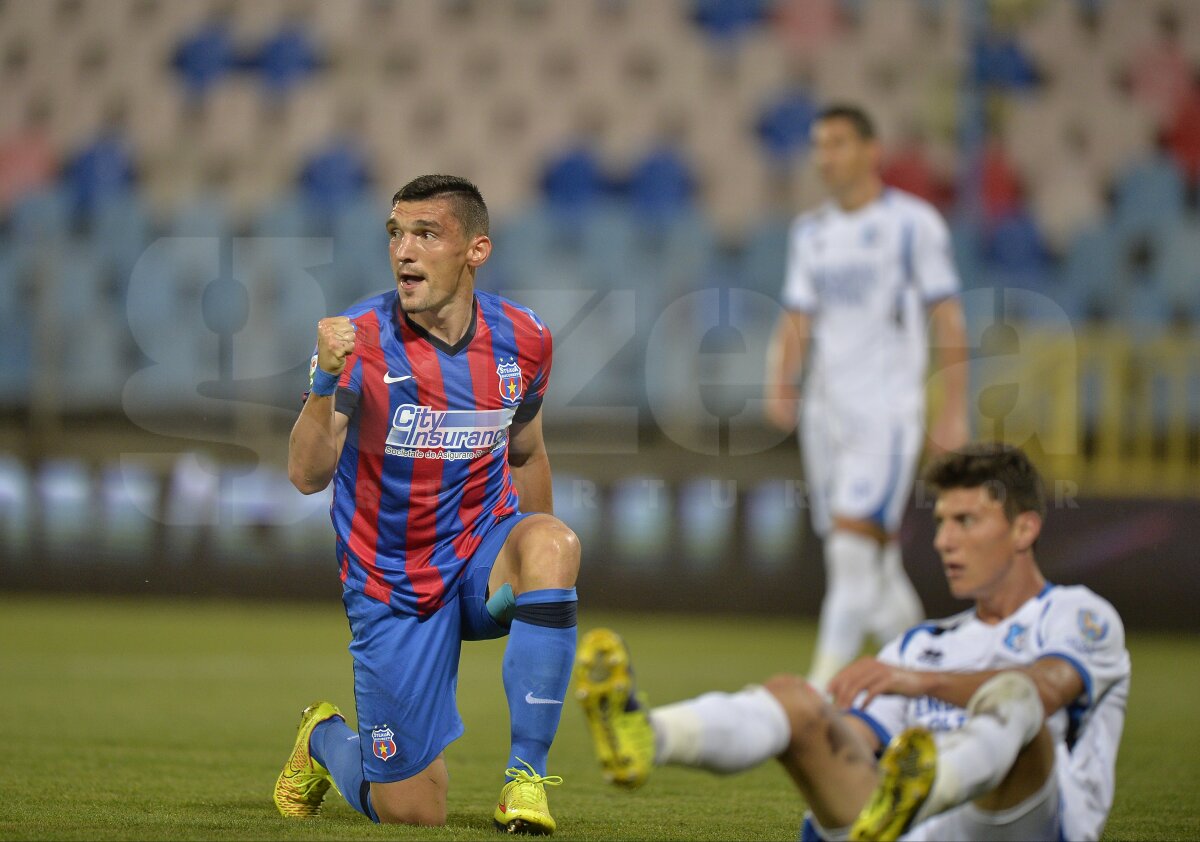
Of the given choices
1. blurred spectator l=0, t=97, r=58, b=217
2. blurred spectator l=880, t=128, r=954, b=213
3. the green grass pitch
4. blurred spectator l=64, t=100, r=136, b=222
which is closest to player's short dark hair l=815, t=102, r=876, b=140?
the green grass pitch

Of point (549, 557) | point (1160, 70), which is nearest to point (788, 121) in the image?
point (1160, 70)

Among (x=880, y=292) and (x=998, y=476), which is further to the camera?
(x=880, y=292)

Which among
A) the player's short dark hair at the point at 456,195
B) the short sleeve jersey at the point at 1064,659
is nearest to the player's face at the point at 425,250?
the player's short dark hair at the point at 456,195

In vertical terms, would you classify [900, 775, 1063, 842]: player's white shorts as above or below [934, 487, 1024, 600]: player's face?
below

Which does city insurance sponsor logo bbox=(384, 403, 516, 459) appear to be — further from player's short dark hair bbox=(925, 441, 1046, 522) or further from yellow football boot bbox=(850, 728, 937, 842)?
yellow football boot bbox=(850, 728, 937, 842)

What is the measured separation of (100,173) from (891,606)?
7094mm

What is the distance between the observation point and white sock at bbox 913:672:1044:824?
240 centimetres

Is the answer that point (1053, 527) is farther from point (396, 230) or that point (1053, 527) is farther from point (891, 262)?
point (396, 230)

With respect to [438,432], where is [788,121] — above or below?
above

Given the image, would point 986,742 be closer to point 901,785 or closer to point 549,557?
point 901,785

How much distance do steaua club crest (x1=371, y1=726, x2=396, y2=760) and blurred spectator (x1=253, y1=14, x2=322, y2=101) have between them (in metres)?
8.54

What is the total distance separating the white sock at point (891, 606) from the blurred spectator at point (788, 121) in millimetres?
5095

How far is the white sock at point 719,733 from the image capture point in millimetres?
2412

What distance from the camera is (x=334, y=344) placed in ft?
10.3
